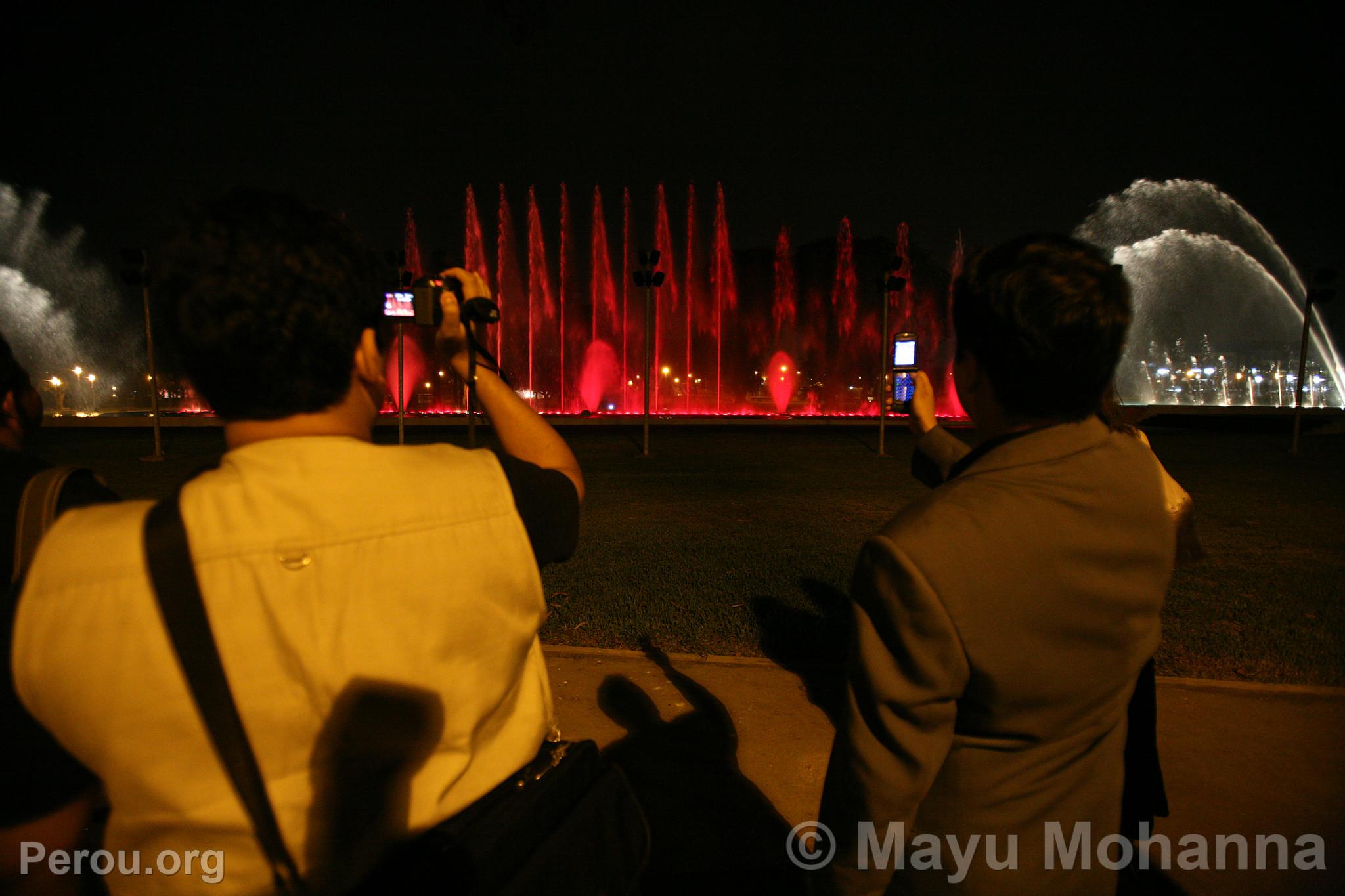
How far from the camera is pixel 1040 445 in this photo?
1.29 m

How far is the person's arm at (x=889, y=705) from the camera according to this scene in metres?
1.16

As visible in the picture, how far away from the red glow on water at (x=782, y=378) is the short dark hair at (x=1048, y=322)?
46.1 metres

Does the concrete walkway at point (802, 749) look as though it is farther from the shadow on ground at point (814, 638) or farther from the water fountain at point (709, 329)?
the water fountain at point (709, 329)

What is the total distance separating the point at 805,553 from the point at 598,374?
108ft

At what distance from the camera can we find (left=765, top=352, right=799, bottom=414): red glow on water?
48219 mm

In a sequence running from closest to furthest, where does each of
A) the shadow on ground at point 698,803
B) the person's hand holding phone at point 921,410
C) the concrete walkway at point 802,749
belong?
the person's hand holding phone at point 921,410 < the shadow on ground at point 698,803 < the concrete walkway at point 802,749

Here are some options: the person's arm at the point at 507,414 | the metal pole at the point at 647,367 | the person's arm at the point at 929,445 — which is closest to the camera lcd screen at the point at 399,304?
the person's arm at the point at 507,414

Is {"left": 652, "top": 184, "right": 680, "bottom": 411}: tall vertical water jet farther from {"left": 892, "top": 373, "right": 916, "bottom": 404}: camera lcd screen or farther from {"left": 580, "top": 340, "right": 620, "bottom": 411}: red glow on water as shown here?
{"left": 892, "top": 373, "right": 916, "bottom": 404}: camera lcd screen

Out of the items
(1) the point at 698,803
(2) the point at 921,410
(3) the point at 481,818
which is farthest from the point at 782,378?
(3) the point at 481,818

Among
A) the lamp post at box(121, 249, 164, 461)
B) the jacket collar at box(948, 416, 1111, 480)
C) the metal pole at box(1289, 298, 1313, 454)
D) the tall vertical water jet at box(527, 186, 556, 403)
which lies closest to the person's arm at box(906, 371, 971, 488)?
the jacket collar at box(948, 416, 1111, 480)

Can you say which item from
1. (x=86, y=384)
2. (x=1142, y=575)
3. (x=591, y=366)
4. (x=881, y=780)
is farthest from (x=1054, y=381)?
(x=86, y=384)

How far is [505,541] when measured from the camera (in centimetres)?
118

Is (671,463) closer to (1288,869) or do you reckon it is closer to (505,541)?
(1288,869)

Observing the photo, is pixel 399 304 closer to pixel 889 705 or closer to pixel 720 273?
pixel 889 705
